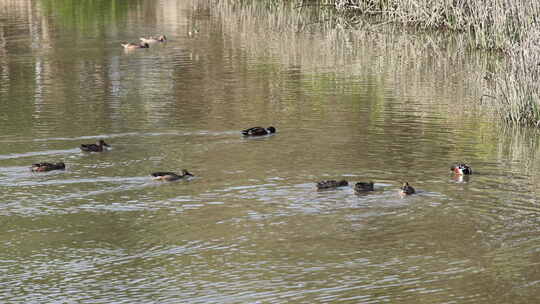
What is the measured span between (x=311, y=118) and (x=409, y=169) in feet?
12.1

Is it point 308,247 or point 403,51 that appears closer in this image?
point 308,247

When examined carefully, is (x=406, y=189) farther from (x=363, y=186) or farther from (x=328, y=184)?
(x=328, y=184)

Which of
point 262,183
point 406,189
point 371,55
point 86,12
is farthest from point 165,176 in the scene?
point 86,12

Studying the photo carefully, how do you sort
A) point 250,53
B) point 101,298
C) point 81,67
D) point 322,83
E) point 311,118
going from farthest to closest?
point 250,53
point 81,67
point 322,83
point 311,118
point 101,298

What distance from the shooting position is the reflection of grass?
30672 millimetres

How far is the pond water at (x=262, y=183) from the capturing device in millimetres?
9578

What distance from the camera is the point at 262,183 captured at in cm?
1277

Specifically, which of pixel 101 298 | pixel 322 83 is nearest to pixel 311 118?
pixel 322 83

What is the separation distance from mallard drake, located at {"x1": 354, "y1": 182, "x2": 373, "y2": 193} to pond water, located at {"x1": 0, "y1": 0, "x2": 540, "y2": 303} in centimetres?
10

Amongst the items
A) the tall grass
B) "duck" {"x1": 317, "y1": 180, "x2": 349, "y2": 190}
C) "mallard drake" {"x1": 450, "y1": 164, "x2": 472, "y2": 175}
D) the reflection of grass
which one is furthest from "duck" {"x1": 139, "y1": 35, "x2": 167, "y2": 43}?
"duck" {"x1": 317, "y1": 180, "x2": 349, "y2": 190}

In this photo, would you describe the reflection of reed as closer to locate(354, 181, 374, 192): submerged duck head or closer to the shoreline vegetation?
the shoreline vegetation

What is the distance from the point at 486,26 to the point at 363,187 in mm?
13601

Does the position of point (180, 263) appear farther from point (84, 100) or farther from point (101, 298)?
point (84, 100)

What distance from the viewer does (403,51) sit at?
24.3m
